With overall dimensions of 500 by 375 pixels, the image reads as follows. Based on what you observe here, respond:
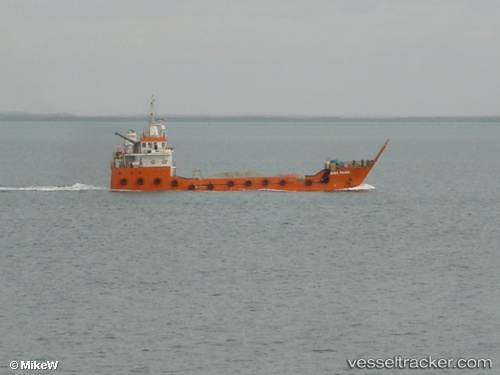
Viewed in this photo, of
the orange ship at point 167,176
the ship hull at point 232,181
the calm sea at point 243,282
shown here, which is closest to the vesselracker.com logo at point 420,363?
the calm sea at point 243,282

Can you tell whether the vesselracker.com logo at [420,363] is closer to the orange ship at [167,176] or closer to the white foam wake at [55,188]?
the orange ship at [167,176]

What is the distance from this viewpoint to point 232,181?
117875 millimetres

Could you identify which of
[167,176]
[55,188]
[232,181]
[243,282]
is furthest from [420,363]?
[55,188]

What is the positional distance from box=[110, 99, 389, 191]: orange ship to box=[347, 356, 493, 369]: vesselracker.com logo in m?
62.2

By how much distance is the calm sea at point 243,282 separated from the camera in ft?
177

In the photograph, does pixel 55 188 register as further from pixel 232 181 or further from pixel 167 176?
pixel 232 181

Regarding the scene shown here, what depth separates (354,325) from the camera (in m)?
58.4

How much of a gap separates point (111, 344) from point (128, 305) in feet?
25.9

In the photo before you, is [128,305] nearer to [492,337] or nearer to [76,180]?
[492,337]

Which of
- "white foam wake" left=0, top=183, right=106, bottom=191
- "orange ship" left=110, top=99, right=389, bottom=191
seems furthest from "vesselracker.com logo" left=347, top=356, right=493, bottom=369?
"white foam wake" left=0, top=183, right=106, bottom=191

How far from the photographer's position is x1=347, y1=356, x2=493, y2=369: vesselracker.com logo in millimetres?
51688

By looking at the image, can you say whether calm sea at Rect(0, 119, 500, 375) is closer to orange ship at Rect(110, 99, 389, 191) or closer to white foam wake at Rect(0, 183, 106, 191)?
orange ship at Rect(110, 99, 389, 191)

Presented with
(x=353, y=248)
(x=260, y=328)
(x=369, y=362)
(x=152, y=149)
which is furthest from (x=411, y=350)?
(x=152, y=149)

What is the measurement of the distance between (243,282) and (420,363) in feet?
64.2
